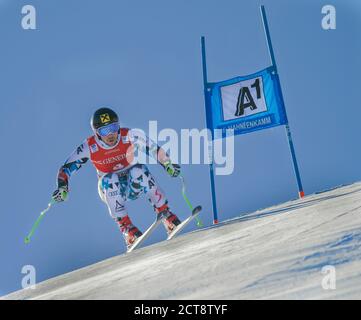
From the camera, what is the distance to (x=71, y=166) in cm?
643

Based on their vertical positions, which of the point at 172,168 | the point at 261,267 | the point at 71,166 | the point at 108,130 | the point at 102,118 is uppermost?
the point at 102,118

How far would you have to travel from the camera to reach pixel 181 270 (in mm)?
2943

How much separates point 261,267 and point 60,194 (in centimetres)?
412

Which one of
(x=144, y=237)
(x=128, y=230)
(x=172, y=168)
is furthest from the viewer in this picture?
(x=172, y=168)

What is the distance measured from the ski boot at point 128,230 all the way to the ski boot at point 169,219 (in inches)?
12.2

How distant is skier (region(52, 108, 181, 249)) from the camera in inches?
236

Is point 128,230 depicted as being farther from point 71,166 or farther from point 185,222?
point 71,166

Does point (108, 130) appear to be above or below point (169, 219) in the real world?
above

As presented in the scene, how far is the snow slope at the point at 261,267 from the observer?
2.16 meters

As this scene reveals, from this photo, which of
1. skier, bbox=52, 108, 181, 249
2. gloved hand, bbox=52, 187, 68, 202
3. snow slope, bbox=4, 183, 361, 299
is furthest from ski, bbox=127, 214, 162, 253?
snow slope, bbox=4, 183, 361, 299

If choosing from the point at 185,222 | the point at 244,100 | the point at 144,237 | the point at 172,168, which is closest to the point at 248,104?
the point at 244,100

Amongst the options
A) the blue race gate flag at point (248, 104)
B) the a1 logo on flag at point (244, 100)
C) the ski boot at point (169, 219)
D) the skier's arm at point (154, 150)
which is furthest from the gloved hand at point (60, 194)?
the a1 logo on flag at point (244, 100)

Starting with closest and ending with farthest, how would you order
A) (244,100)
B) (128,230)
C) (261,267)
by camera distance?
(261,267)
(128,230)
(244,100)

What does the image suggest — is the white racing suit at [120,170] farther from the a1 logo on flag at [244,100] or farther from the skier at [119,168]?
the a1 logo on flag at [244,100]
